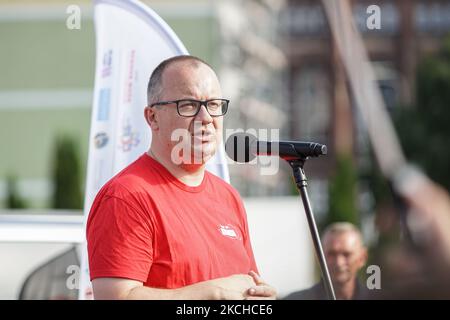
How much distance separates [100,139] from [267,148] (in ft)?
2.44

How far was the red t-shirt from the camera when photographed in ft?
7.89

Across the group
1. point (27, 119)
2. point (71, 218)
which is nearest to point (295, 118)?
point (27, 119)

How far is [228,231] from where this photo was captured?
262cm

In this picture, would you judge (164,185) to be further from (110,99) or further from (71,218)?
(71,218)


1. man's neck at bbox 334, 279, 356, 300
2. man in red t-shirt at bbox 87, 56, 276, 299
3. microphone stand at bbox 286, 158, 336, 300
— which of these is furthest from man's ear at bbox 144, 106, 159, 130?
man's neck at bbox 334, 279, 356, 300

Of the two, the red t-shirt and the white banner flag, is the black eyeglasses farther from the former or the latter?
the white banner flag

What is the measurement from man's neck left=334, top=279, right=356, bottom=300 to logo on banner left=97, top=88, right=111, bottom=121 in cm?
104

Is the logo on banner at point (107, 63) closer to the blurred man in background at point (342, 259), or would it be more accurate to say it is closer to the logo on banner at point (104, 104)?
the logo on banner at point (104, 104)

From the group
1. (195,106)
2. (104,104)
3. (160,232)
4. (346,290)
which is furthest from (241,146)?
(346,290)

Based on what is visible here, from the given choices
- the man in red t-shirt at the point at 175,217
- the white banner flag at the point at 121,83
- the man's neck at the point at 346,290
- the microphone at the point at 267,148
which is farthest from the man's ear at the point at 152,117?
the man's neck at the point at 346,290

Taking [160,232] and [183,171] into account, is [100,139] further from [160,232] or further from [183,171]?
[160,232]

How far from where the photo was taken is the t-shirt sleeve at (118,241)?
2.39 meters

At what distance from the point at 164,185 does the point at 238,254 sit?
23cm

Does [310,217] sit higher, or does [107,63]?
[107,63]
